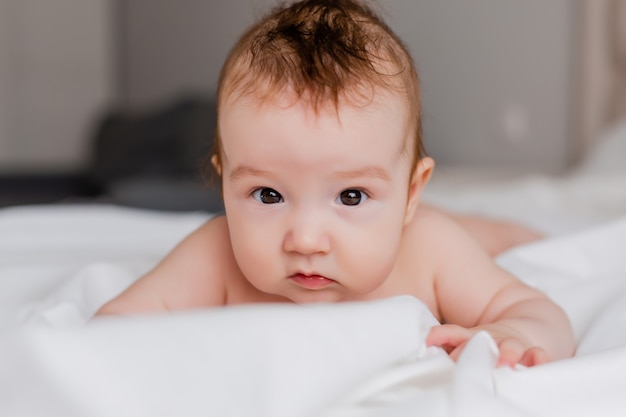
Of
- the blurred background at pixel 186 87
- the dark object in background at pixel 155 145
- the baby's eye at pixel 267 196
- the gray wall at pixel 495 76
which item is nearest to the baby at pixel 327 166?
the baby's eye at pixel 267 196

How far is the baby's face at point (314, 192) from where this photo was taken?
801 millimetres

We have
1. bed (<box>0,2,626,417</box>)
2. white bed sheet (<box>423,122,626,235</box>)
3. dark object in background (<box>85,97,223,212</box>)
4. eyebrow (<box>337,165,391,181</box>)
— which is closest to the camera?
bed (<box>0,2,626,417</box>)

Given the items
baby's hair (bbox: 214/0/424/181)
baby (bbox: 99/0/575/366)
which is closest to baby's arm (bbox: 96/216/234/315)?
baby (bbox: 99/0/575/366)

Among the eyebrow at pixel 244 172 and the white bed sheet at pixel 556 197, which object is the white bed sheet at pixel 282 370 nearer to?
the eyebrow at pixel 244 172

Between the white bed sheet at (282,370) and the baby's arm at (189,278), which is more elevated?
the white bed sheet at (282,370)

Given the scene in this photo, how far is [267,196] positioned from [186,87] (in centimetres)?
458

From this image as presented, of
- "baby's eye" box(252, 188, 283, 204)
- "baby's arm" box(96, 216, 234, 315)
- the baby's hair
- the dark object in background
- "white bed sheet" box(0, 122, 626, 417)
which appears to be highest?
the baby's hair

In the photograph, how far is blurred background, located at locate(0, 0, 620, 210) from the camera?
3.22m

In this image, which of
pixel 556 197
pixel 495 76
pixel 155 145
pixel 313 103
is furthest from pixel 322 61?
pixel 155 145

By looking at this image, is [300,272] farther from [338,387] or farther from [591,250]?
[591,250]

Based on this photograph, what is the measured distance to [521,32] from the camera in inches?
132

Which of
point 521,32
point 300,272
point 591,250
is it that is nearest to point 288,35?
point 300,272

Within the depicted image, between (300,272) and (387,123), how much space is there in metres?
0.17

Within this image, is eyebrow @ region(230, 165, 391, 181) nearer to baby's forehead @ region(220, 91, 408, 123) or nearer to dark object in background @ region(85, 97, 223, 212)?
baby's forehead @ region(220, 91, 408, 123)
